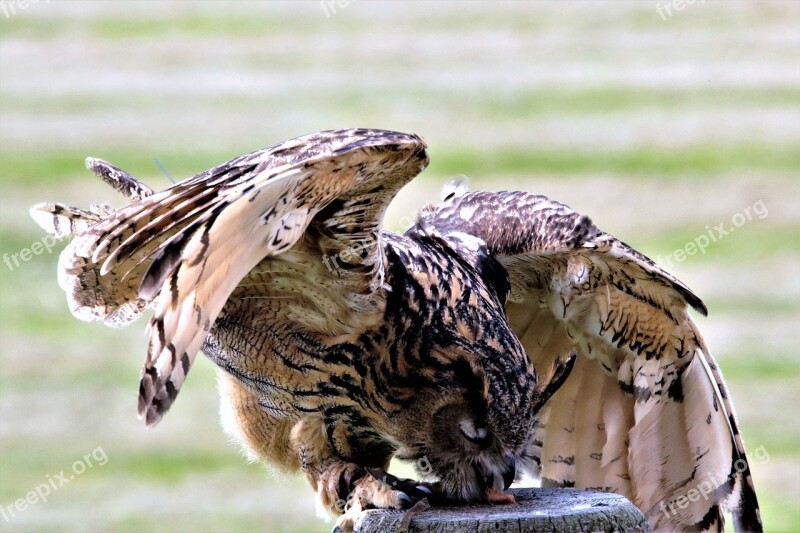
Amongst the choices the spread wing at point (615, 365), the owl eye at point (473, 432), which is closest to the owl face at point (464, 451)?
the owl eye at point (473, 432)

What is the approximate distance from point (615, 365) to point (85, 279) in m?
2.02

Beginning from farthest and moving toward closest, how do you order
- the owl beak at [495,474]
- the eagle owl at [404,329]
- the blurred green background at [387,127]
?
the blurred green background at [387,127], the owl beak at [495,474], the eagle owl at [404,329]

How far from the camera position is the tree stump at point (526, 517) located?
385 cm

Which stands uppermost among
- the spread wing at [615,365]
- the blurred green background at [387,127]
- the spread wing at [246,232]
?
the spread wing at [246,232]

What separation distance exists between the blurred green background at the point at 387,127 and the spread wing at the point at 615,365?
399 centimetres

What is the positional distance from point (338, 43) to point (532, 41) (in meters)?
2.25

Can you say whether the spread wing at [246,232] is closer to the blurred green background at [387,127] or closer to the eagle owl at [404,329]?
the eagle owl at [404,329]

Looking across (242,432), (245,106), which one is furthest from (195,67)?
(242,432)

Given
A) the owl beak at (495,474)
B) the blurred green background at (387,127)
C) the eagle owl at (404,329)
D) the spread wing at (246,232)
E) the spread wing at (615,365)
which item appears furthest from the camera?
the blurred green background at (387,127)

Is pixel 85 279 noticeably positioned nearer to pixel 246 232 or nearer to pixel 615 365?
pixel 246 232

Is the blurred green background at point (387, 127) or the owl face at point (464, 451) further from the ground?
the owl face at point (464, 451)

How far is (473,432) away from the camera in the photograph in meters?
4.42

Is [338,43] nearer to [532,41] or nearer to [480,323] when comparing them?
[532,41]

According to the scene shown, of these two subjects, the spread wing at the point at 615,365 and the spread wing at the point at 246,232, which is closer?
the spread wing at the point at 246,232
